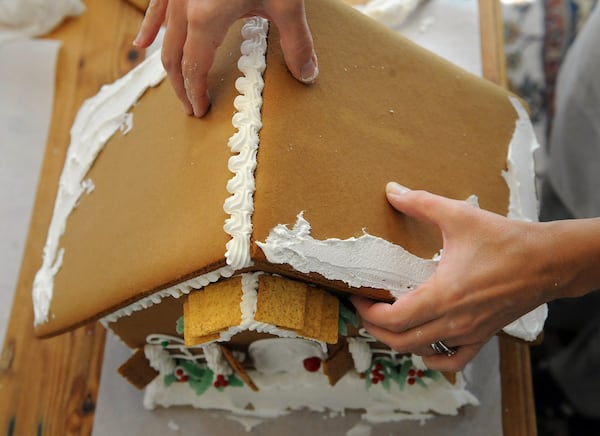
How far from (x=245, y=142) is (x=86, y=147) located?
1.43 ft

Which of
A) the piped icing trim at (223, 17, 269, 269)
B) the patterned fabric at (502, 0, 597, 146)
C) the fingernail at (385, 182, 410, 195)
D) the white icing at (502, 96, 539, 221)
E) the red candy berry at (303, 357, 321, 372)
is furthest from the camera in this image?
the patterned fabric at (502, 0, 597, 146)

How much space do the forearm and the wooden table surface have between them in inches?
14.5

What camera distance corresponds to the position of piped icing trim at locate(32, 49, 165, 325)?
102cm

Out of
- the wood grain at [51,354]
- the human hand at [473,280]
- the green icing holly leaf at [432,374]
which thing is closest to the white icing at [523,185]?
the human hand at [473,280]

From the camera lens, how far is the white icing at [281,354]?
3.34ft

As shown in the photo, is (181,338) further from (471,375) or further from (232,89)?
(471,375)

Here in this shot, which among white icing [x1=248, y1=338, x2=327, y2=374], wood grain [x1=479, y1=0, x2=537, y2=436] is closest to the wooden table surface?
wood grain [x1=479, y1=0, x2=537, y2=436]

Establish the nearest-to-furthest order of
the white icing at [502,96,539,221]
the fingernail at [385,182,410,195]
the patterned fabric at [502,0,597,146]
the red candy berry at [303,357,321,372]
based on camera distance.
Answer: the fingernail at [385,182,410,195] → the white icing at [502,96,539,221] → the red candy berry at [303,357,321,372] → the patterned fabric at [502,0,597,146]

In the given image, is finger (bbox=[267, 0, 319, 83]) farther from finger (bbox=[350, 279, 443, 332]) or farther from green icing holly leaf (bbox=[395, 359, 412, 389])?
green icing holly leaf (bbox=[395, 359, 412, 389])

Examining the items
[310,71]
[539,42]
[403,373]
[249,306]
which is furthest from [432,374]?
[539,42]

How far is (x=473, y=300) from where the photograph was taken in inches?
30.7

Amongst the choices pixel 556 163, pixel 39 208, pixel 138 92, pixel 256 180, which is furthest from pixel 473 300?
pixel 39 208

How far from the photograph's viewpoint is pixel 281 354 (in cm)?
107

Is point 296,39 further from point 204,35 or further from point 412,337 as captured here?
point 412,337
